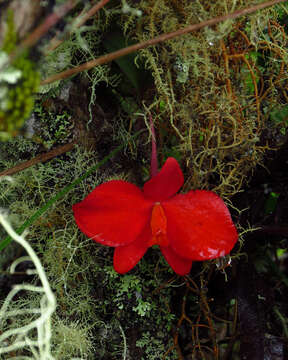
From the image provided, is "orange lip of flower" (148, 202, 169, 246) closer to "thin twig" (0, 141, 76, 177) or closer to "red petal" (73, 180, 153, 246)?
"red petal" (73, 180, 153, 246)

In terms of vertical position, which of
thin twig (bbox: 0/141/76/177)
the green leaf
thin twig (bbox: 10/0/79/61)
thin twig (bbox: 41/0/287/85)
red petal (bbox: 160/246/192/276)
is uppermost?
thin twig (bbox: 10/0/79/61)

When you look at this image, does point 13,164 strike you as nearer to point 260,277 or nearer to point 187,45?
point 187,45

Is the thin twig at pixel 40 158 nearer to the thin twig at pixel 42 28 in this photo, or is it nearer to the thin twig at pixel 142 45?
the thin twig at pixel 142 45

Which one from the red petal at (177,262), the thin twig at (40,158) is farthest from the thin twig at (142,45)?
the red petal at (177,262)

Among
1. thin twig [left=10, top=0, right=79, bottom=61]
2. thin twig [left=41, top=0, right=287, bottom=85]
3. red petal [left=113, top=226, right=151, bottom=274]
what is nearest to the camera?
thin twig [left=10, top=0, right=79, bottom=61]

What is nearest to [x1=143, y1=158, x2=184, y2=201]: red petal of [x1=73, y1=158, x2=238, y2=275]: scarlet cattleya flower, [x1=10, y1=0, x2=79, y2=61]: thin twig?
[x1=73, y1=158, x2=238, y2=275]: scarlet cattleya flower

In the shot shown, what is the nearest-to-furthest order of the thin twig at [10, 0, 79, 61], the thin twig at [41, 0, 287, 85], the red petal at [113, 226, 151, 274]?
1. the thin twig at [10, 0, 79, 61]
2. the thin twig at [41, 0, 287, 85]
3. the red petal at [113, 226, 151, 274]

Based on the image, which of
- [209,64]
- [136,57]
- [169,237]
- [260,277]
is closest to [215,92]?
[209,64]
